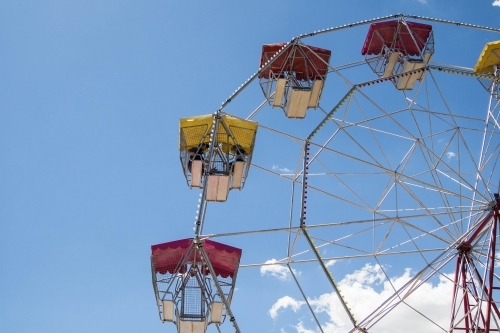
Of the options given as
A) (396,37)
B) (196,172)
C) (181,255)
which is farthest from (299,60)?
(181,255)

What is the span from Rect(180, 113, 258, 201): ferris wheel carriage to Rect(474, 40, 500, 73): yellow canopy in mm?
8425

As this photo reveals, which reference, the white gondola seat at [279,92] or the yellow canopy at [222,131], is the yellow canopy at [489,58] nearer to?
the white gondola seat at [279,92]

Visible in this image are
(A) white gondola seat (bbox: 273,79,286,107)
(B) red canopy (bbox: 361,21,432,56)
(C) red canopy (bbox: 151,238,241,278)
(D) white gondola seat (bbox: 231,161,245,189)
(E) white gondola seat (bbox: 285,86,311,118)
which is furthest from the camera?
(B) red canopy (bbox: 361,21,432,56)

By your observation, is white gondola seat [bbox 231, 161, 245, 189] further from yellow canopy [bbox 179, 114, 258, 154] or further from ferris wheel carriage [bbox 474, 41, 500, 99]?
ferris wheel carriage [bbox 474, 41, 500, 99]

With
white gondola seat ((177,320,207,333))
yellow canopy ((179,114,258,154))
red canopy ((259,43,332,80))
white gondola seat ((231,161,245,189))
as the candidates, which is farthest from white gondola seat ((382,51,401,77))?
white gondola seat ((177,320,207,333))

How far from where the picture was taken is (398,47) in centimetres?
2148

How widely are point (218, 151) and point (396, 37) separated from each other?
29.0ft

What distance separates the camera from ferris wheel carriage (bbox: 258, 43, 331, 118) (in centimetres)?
1886

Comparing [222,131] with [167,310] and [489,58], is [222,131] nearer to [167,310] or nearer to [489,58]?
[167,310]

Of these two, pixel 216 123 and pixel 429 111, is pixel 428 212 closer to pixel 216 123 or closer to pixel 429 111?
pixel 429 111

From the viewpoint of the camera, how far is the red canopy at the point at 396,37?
2094 centimetres

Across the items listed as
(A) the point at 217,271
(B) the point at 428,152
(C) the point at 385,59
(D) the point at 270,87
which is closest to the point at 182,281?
(A) the point at 217,271

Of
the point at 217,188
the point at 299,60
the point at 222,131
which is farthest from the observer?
the point at 299,60

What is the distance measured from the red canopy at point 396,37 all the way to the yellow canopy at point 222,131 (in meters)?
7.23
